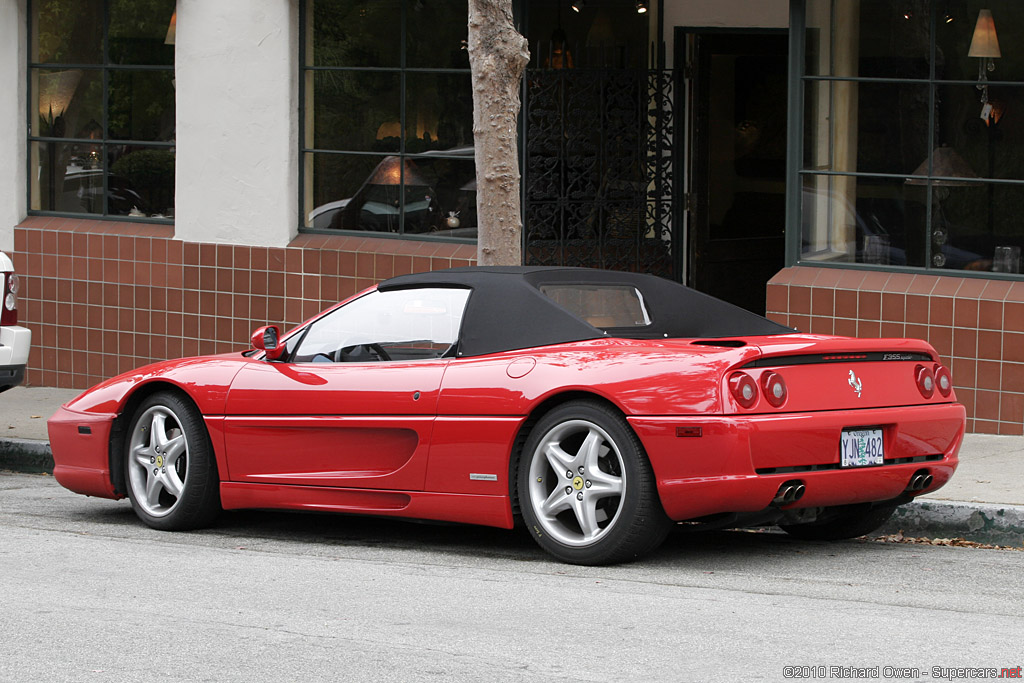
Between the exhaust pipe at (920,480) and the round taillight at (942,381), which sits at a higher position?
the round taillight at (942,381)

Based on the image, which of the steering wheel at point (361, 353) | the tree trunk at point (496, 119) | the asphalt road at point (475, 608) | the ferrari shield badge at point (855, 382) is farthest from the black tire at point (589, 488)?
the tree trunk at point (496, 119)

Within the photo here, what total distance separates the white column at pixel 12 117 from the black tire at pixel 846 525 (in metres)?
9.37

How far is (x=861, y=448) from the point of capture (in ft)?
21.7

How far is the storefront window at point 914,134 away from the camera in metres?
10.7

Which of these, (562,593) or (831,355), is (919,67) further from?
(562,593)

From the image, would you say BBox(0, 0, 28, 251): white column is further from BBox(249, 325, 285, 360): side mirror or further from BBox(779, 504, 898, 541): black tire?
BBox(779, 504, 898, 541): black tire

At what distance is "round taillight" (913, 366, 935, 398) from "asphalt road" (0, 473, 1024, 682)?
2.57 feet

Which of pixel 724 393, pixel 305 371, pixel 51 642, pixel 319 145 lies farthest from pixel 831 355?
pixel 319 145

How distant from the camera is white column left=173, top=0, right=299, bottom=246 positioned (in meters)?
13.2

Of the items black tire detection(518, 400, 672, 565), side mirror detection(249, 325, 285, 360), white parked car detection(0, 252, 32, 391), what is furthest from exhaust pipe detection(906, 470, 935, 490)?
white parked car detection(0, 252, 32, 391)

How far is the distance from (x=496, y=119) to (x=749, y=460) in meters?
4.18

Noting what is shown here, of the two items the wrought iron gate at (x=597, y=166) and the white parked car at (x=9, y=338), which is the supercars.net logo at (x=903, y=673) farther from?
the wrought iron gate at (x=597, y=166)

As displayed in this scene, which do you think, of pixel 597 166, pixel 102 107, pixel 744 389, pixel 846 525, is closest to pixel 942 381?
pixel 846 525

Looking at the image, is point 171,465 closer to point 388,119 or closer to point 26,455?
point 26,455
